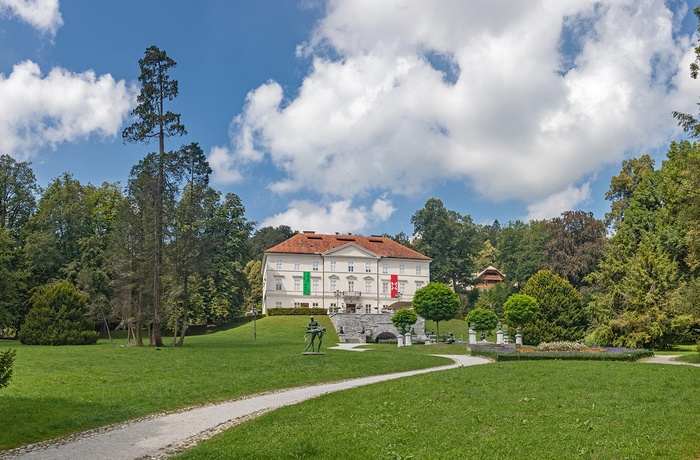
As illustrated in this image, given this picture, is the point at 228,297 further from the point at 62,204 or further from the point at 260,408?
the point at 260,408

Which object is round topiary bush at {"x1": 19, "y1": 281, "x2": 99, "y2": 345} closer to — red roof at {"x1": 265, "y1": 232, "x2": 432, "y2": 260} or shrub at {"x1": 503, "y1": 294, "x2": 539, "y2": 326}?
shrub at {"x1": 503, "y1": 294, "x2": 539, "y2": 326}

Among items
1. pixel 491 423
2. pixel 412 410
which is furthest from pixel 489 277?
pixel 491 423

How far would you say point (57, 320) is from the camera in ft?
108

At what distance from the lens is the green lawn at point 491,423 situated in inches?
304

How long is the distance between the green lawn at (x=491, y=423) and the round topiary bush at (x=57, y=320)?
2555cm

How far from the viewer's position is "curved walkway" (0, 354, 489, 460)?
851 centimetres

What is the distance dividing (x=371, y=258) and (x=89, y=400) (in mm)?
56446

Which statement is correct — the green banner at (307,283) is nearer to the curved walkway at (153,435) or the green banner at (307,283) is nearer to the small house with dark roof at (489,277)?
the small house with dark roof at (489,277)

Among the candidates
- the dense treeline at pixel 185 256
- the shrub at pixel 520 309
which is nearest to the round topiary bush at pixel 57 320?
the dense treeline at pixel 185 256

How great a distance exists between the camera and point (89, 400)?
12664 mm

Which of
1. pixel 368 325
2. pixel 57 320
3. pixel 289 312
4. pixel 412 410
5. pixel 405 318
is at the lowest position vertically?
pixel 368 325

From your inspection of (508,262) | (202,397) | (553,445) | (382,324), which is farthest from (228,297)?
(553,445)

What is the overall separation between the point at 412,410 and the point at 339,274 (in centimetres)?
5645

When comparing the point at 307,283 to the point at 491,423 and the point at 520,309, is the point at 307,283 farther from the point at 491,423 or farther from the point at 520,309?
the point at 491,423
